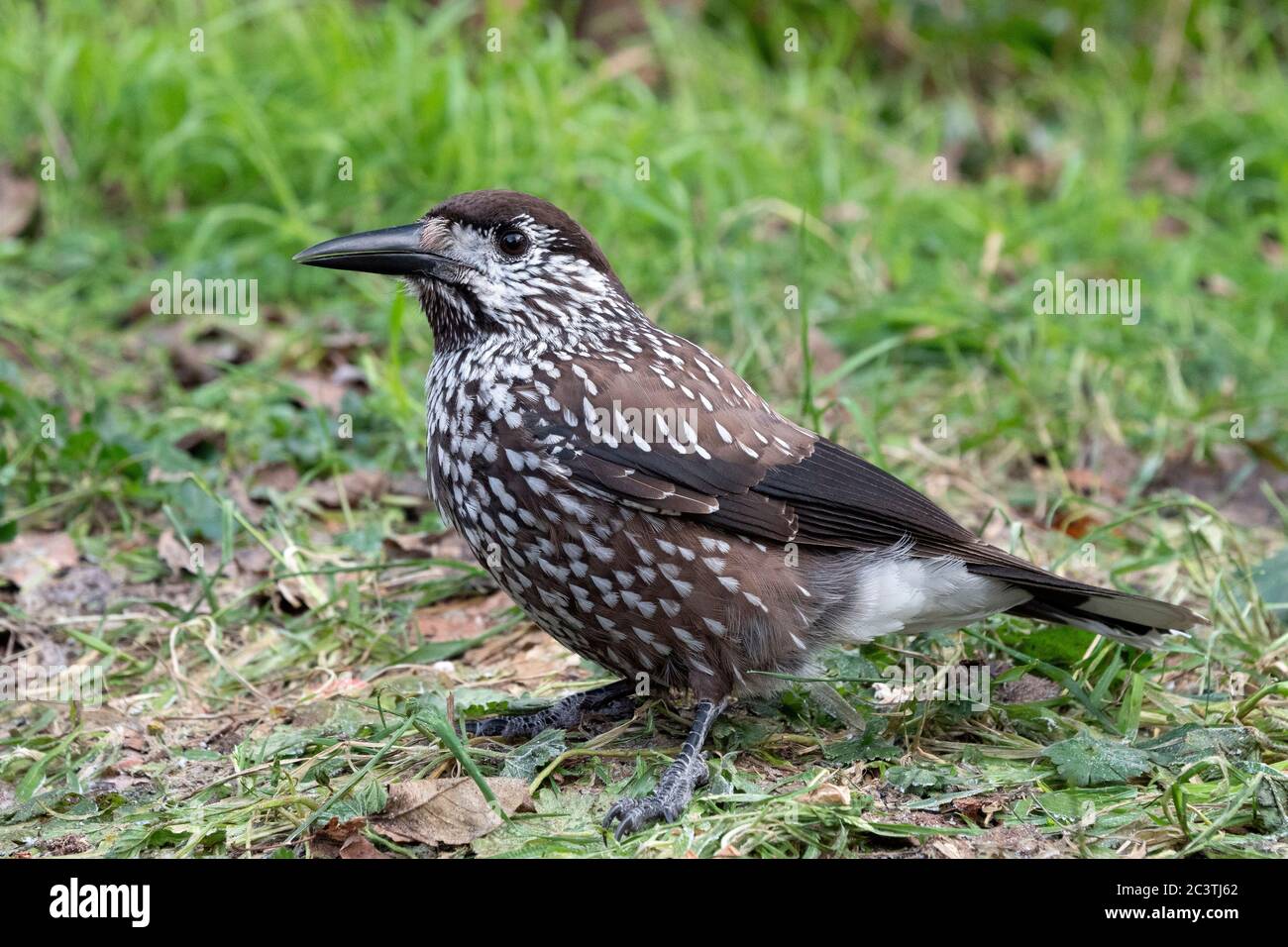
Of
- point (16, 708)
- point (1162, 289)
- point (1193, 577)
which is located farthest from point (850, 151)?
point (16, 708)

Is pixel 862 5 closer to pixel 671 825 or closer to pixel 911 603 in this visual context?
pixel 911 603

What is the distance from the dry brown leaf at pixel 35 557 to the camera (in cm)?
496

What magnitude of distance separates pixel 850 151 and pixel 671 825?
5708mm

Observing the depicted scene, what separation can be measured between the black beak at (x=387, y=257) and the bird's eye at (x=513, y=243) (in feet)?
0.49

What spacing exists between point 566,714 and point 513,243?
4.61ft

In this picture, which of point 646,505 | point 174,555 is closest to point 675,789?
point 646,505

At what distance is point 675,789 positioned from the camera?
364 centimetres

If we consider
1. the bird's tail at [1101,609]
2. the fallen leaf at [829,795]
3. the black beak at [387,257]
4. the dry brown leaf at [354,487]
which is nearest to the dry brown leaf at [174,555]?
the dry brown leaf at [354,487]

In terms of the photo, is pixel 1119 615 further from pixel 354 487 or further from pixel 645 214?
pixel 645 214

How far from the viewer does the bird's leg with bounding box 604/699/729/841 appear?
3.52m

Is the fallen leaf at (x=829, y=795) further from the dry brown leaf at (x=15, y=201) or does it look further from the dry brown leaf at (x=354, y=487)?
the dry brown leaf at (x=15, y=201)

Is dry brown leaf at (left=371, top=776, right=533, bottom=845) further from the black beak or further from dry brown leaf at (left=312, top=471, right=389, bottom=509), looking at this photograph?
dry brown leaf at (left=312, top=471, right=389, bottom=509)

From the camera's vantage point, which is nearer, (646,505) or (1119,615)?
(646,505)

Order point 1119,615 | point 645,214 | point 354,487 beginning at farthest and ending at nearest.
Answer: point 645,214
point 354,487
point 1119,615
